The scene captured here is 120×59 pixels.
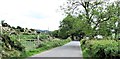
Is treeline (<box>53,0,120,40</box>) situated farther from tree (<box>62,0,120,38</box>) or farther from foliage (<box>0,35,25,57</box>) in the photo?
foliage (<box>0,35,25,57</box>)

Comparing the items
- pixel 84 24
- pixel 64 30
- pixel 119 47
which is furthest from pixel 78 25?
pixel 64 30

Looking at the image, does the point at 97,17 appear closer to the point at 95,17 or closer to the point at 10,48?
the point at 95,17

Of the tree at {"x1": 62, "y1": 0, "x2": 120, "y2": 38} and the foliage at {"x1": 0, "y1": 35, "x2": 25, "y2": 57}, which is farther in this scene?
the tree at {"x1": 62, "y1": 0, "x2": 120, "y2": 38}

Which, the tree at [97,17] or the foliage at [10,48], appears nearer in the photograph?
the foliage at [10,48]

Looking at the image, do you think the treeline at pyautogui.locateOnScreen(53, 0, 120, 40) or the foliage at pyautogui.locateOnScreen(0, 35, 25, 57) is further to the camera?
the treeline at pyautogui.locateOnScreen(53, 0, 120, 40)

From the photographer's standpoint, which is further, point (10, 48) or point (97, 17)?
point (97, 17)

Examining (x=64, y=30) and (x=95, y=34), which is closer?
(x=95, y=34)

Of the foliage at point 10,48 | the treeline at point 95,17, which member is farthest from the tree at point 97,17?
the foliage at point 10,48

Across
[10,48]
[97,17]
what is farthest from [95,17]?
[10,48]

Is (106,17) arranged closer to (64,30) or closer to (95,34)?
(95,34)

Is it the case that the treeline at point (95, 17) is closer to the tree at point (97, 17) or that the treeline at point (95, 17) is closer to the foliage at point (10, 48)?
the tree at point (97, 17)

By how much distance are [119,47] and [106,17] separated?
96.3 ft

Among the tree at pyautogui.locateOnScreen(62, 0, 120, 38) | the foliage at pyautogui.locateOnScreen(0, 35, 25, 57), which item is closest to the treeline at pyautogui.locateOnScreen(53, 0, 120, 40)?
the tree at pyautogui.locateOnScreen(62, 0, 120, 38)

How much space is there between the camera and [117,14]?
142 ft
